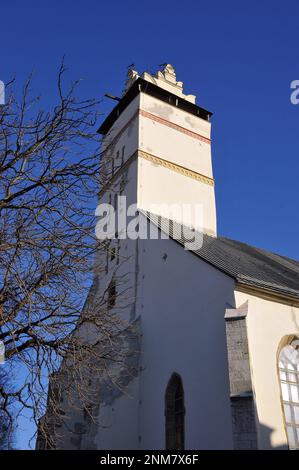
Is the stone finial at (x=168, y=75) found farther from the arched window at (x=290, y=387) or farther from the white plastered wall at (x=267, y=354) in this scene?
the arched window at (x=290, y=387)

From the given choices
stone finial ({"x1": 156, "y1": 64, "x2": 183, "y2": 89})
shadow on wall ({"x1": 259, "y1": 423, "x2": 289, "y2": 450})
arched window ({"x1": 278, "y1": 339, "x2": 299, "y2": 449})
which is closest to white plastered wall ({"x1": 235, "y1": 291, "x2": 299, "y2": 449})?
shadow on wall ({"x1": 259, "y1": 423, "x2": 289, "y2": 450})

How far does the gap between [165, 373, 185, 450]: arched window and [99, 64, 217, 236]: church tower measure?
6938 mm

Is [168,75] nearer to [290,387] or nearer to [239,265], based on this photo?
[239,265]

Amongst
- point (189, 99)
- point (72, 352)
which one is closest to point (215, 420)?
point (72, 352)

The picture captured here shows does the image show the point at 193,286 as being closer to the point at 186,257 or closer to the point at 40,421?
the point at 186,257

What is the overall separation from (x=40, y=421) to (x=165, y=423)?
4.69m

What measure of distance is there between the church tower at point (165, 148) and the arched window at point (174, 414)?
22.8 feet

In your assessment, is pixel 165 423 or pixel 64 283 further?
pixel 165 423

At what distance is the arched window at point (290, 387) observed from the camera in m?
9.91

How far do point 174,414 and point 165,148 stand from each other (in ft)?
35.8

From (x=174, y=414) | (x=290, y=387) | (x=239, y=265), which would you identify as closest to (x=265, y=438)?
(x=290, y=387)

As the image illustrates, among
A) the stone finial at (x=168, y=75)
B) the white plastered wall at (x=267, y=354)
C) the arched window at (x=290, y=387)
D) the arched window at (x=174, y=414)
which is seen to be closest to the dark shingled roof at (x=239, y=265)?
the white plastered wall at (x=267, y=354)

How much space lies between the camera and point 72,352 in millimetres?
7746

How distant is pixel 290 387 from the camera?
10.4m
